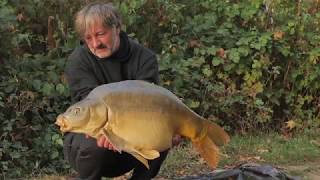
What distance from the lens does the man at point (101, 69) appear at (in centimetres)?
359

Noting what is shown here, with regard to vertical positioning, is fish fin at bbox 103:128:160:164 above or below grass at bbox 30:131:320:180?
above

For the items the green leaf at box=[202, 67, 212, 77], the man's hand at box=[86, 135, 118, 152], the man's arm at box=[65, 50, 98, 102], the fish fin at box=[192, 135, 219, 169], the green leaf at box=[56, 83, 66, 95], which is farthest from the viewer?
the green leaf at box=[202, 67, 212, 77]

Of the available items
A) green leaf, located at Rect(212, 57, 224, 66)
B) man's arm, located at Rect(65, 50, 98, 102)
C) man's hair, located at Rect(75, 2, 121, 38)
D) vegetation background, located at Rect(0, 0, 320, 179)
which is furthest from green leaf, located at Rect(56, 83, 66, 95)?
man's hair, located at Rect(75, 2, 121, 38)

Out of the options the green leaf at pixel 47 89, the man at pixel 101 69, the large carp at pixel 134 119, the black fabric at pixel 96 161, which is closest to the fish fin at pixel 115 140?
the large carp at pixel 134 119

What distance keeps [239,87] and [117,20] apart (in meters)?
3.54

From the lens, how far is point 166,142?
138 inches

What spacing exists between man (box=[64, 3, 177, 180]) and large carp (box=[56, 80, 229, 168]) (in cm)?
31

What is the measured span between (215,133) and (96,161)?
2.21 feet

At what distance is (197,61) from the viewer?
6711 millimetres

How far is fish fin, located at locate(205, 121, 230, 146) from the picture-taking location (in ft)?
11.9

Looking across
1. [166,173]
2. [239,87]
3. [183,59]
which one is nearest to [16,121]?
[166,173]

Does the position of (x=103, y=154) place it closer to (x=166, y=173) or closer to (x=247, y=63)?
(x=166, y=173)

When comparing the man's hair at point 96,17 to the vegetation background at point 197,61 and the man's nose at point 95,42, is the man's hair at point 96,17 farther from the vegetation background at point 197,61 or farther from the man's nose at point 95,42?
the vegetation background at point 197,61

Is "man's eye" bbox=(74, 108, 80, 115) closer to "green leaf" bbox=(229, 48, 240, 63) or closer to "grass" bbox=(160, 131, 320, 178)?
"grass" bbox=(160, 131, 320, 178)
